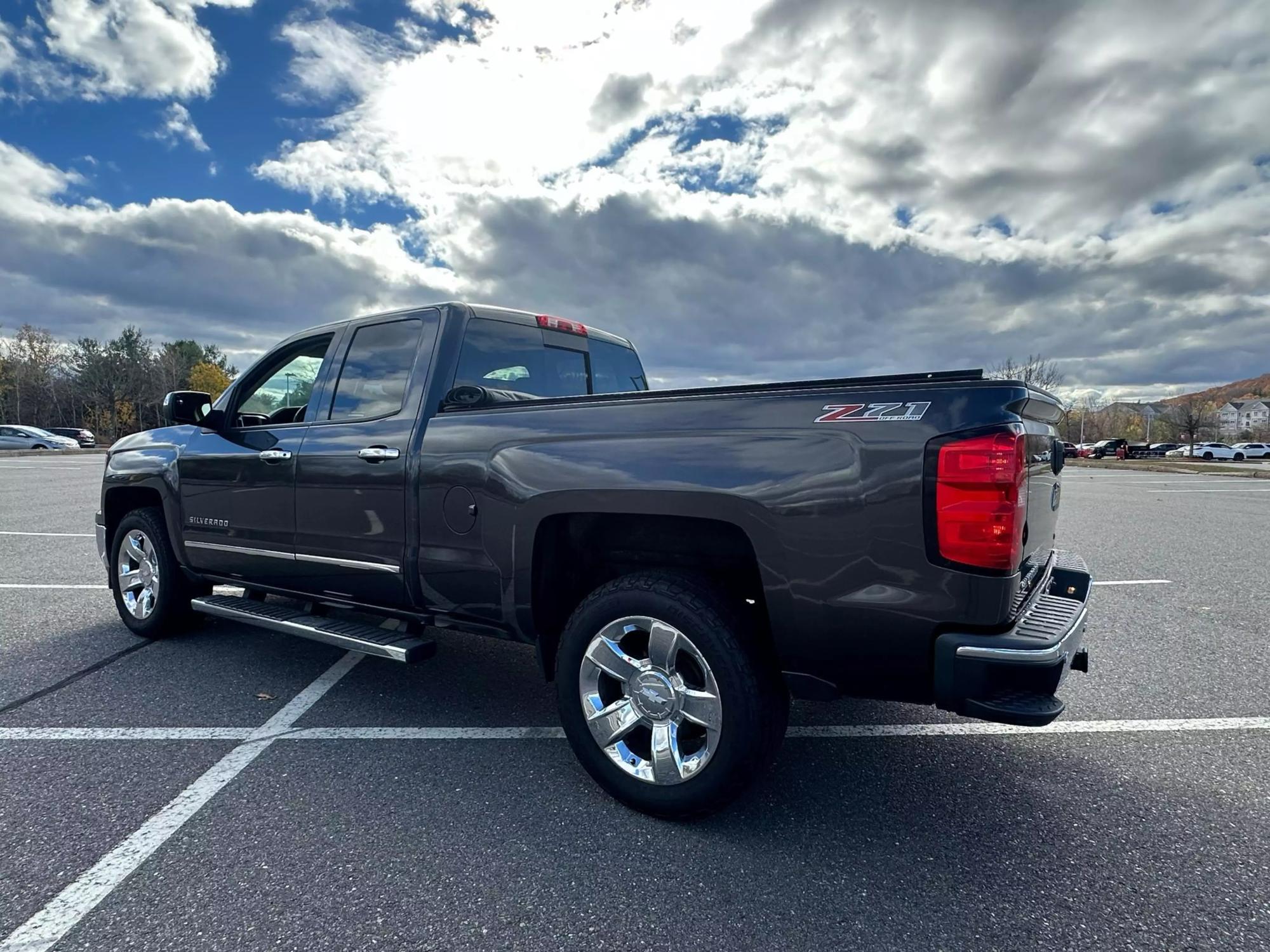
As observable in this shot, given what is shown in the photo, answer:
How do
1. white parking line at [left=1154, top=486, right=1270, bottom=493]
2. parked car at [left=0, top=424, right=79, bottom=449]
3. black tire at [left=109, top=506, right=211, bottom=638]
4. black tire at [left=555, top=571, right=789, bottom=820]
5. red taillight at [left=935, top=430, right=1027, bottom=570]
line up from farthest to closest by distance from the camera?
parked car at [left=0, top=424, right=79, bottom=449], white parking line at [left=1154, top=486, right=1270, bottom=493], black tire at [left=109, top=506, right=211, bottom=638], black tire at [left=555, top=571, right=789, bottom=820], red taillight at [left=935, top=430, right=1027, bottom=570]

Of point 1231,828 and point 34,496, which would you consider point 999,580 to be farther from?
point 34,496

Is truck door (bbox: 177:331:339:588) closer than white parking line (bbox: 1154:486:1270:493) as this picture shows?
Yes

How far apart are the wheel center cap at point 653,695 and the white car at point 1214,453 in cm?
7771

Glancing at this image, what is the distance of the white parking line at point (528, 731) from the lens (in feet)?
10.7

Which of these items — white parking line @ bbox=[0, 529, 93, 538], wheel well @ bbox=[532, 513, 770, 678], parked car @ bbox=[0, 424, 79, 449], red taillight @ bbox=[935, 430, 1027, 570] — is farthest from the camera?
parked car @ bbox=[0, 424, 79, 449]

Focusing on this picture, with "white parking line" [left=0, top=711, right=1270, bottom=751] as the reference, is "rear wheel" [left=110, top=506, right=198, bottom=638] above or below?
above

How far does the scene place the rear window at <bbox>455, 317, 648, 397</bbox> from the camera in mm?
3559

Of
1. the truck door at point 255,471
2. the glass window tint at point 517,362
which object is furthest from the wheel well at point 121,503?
the glass window tint at point 517,362

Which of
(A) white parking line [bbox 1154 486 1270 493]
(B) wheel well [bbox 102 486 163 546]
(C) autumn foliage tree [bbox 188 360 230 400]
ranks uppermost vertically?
(C) autumn foliage tree [bbox 188 360 230 400]

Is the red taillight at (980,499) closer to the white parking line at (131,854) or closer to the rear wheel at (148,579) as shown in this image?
the white parking line at (131,854)

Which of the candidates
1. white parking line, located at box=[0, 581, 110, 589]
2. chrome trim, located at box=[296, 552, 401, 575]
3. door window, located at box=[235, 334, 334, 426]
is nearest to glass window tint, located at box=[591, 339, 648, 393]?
door window, located at box=[235, 334, 334, 426]

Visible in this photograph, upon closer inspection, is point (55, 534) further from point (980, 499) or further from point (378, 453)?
point (980, 499)

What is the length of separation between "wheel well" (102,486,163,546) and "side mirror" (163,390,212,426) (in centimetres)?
72

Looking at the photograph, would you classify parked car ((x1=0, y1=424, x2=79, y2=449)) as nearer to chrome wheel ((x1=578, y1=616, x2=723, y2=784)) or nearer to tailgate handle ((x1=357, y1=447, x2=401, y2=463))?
tailgate handle ((x1=357, y1=447, x2=401, y2=463))
